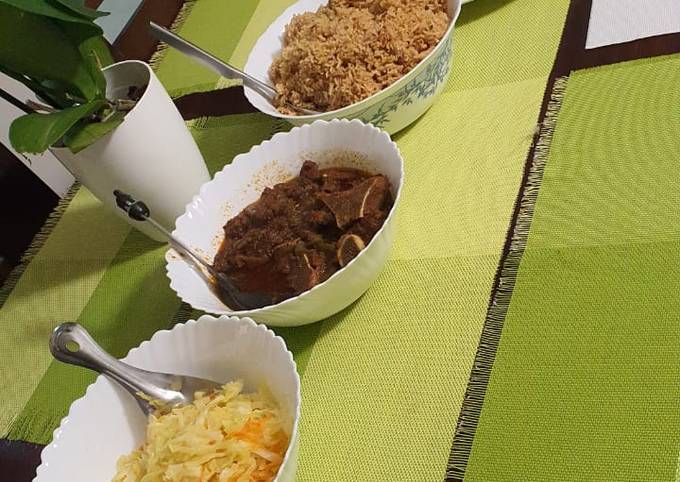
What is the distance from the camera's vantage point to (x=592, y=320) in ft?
2.59

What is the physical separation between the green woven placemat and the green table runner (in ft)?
0.17

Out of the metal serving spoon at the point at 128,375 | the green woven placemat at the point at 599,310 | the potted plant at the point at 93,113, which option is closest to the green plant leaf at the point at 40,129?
the potted plant at the point at 93,113

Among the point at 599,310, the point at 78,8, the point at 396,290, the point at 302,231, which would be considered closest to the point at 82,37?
the point at 78,8

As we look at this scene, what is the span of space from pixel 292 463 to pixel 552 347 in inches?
12.3

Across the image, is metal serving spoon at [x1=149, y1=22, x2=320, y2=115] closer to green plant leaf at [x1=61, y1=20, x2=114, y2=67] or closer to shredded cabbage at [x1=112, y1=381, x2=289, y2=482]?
green plant leaf at [x1=61, y1=20, x2=114, y2=67]

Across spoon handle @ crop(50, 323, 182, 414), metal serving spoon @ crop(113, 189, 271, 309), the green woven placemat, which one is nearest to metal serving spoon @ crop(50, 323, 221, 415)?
spoon handle @ crop(50, 323, 182, 414)

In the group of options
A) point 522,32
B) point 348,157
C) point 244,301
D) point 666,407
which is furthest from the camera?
point 522,32

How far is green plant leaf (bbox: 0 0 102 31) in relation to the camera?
836 mm

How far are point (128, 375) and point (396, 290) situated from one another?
353 mm

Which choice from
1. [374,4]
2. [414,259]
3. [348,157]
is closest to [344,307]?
[414,259]

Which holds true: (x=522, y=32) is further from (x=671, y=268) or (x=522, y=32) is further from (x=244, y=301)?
(x=244, y=301)

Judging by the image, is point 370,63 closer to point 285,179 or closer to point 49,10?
point 285,179

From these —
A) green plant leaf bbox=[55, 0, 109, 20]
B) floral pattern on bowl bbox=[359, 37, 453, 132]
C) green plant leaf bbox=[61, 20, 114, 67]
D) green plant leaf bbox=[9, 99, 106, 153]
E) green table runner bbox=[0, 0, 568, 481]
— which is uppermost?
green plant leaf bbox=[55, 0, 109, 20]

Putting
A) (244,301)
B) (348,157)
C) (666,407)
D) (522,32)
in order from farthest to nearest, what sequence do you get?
(522,32), (348,157), (244,301), (666,407)
